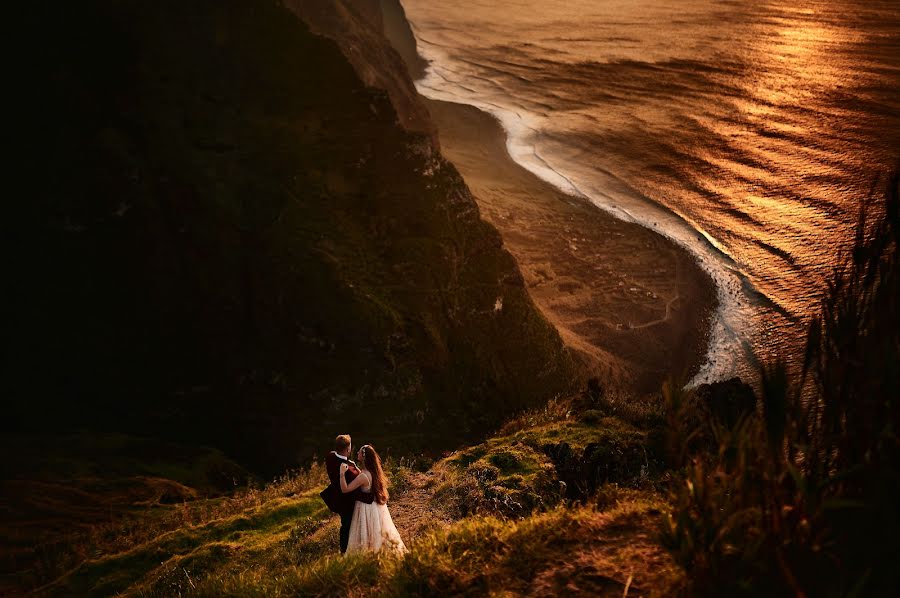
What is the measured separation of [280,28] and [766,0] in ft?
208

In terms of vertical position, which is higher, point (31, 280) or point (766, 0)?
point (766, 0)

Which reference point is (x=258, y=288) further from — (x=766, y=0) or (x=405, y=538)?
(x=766, y=0)

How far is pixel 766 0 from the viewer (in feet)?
221

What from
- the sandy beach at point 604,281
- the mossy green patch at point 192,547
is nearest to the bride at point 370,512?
the mossy green patch at point 192,547

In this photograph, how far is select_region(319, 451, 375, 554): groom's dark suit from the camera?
276 inches

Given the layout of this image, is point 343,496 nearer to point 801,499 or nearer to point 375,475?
point 375,475

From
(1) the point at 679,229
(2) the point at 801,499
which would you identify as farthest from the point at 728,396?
(1) the point at 679,229

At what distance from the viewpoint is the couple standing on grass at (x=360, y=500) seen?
6.92 metres

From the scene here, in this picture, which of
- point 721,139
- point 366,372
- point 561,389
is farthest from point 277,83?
point 721,139

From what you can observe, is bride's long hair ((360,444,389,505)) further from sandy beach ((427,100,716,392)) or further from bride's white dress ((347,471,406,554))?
sandy beach ((427,100,716,392))

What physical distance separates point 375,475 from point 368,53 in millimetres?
30281

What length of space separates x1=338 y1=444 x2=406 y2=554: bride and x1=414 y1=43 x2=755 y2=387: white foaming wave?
1405 centimetres

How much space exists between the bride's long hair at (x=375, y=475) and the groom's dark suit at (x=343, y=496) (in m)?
0.07

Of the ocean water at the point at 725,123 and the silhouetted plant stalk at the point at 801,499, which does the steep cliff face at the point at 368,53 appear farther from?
the silhouetted plant stalk at the point at 801,499
